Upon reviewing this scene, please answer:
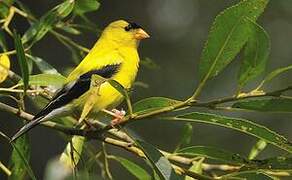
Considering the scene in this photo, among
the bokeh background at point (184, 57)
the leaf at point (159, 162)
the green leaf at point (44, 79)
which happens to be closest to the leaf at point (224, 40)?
the leaf at point (159, 162)

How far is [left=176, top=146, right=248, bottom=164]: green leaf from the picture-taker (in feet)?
6.17

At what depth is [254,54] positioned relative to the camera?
1.74 meters

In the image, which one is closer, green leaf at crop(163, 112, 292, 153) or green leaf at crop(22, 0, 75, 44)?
green leaf at crop(163, 112, 292, 153)

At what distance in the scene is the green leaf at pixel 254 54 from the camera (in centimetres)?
172

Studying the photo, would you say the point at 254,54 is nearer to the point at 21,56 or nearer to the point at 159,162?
the point at 159,162

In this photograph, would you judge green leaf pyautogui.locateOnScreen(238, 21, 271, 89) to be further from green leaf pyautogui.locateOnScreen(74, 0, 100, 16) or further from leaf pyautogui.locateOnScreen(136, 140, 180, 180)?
green leaf pyautogui.locateOnScreen(74, 0, 100, 16)

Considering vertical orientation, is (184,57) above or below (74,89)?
below

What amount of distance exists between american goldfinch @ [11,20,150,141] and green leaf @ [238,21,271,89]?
525 mm

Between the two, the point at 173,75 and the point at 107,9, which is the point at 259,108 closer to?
the point at 107,9

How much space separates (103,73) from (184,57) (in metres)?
6.66

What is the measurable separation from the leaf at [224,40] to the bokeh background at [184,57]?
5352 mm

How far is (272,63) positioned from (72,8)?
6.65 meters

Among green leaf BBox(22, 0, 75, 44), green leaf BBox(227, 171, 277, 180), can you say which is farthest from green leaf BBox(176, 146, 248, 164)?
green leaf BBox(22, 0, 75, 44)

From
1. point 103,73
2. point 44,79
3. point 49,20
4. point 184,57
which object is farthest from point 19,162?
point 184,57
